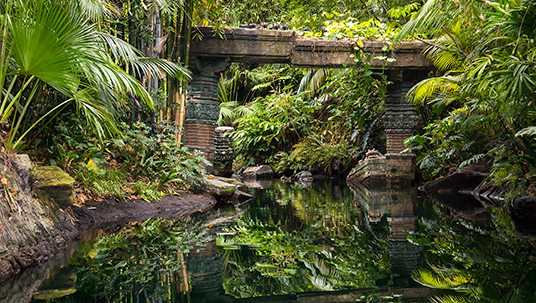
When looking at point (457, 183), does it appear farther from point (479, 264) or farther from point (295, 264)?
point (295, 264)

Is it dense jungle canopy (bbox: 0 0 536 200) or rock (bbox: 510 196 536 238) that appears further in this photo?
rock (bbox: 510 196 536 238)

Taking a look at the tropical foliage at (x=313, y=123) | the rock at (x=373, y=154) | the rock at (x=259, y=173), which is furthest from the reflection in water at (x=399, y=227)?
the rock at (x=259, y=173)

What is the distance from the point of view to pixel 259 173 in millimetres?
12898

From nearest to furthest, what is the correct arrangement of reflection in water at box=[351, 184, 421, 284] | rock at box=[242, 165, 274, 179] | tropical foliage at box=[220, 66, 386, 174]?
reflection in water at box=[351, 184, 421, 284], tropical foliage at box=[220, 66, 386, 174], rock at box=[242, 165, 274, 179]

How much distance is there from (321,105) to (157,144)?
23.9ft

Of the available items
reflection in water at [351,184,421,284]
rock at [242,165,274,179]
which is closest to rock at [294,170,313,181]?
rock at [242,165,274,179]

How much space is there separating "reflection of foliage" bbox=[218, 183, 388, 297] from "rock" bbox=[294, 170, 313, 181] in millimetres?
7535

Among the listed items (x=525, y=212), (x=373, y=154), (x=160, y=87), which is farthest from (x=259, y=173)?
(x=525, y=212)

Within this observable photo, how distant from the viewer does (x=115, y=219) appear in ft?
12.4

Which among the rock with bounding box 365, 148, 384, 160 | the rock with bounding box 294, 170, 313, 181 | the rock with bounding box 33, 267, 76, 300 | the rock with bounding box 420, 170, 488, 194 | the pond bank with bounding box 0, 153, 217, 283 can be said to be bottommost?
the rock with bounding box 33, 267, 76, 300

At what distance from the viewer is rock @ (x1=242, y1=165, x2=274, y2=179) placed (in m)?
12.8

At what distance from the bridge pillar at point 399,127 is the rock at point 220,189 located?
4056mm

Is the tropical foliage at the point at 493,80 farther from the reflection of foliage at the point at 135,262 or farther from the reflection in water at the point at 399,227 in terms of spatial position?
the reflection of foliage at the point at 135,262

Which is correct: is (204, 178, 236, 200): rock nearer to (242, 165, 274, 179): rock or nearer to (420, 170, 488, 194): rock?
(420, 170, 488, 194): rock
